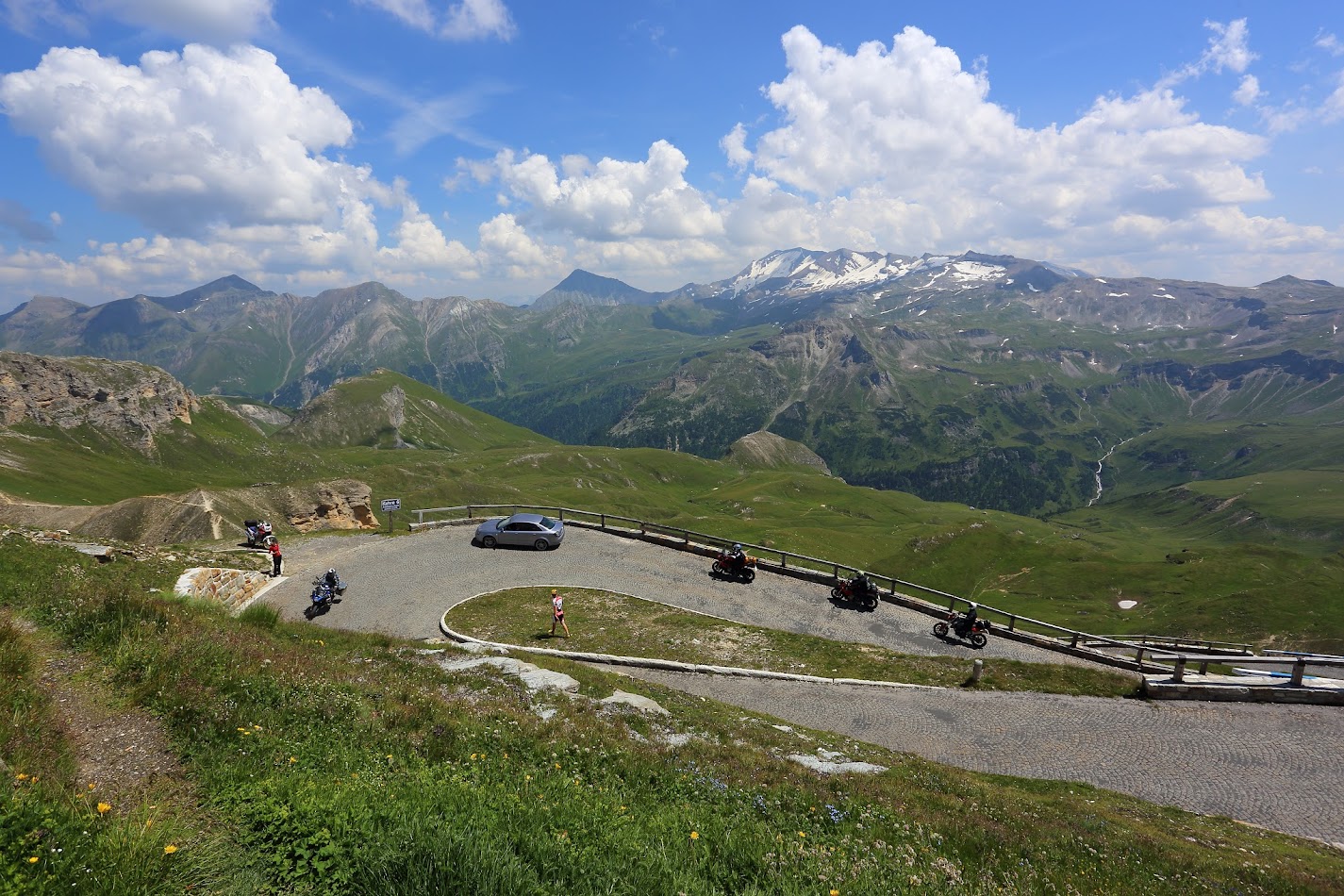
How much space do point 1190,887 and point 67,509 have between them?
113 metres

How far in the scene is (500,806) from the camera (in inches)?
296

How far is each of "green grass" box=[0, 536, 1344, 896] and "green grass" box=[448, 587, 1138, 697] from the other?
7.54 meters

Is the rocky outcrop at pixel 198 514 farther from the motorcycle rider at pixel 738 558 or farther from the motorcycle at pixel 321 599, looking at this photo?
the motorcycle rider at pixel 738 558

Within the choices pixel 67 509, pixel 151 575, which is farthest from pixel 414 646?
pixel 67 509

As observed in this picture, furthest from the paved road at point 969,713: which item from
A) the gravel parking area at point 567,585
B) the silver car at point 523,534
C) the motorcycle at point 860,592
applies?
the silver car at point 523,534

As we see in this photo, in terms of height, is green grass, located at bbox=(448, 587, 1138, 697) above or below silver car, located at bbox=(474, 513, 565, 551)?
below

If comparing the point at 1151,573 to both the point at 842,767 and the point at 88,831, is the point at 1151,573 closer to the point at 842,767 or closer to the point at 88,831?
the point at 842,767

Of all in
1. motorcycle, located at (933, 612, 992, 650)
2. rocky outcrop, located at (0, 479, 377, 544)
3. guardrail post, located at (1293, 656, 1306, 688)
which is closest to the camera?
guardrail post, located at (1293, 656, 1306, 688)

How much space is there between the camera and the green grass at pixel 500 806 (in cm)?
565

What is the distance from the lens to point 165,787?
726 cm

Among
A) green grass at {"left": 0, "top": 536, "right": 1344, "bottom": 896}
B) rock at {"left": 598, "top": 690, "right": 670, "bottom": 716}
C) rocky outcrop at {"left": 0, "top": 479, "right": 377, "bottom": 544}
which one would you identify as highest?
green grass at {"left": 0, "top": 536, "right": 1344, "bottom": 896}

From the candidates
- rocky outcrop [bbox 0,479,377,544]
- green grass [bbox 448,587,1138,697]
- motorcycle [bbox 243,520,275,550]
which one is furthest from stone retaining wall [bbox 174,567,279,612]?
rocky outcrop [bbox 0,479,377,544]

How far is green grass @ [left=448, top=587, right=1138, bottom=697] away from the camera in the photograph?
82.5 ft

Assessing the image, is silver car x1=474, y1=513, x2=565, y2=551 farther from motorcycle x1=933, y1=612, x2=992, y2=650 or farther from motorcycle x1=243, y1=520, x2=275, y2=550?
motorcycle x1=933, y1=612, x2=992, y2=650
